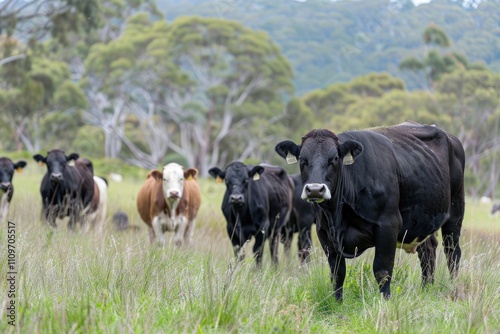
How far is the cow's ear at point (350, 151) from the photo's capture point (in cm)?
612

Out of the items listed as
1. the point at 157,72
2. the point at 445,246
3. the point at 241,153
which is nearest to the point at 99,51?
the point at 157,72

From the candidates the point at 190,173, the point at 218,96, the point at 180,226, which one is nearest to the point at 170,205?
the point at 180,226

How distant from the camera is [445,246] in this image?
307 inches

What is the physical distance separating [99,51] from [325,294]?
4153cm

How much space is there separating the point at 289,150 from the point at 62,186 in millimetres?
7370

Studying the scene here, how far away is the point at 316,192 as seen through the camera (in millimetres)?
5789

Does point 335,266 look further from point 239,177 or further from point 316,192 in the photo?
point 239,177

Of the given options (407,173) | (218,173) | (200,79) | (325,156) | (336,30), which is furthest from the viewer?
(336,30)

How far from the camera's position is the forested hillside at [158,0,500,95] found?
102 m

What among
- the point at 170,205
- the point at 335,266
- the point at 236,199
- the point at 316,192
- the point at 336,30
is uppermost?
the point at 316,192

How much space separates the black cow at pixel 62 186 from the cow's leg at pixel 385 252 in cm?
676

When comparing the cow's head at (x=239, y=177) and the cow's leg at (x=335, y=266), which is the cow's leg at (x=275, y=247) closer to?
the cow's head at (x=239, y=177)

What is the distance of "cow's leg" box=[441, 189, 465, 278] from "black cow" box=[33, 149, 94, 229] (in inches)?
243

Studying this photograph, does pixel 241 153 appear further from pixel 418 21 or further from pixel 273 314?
pixel 418 21
